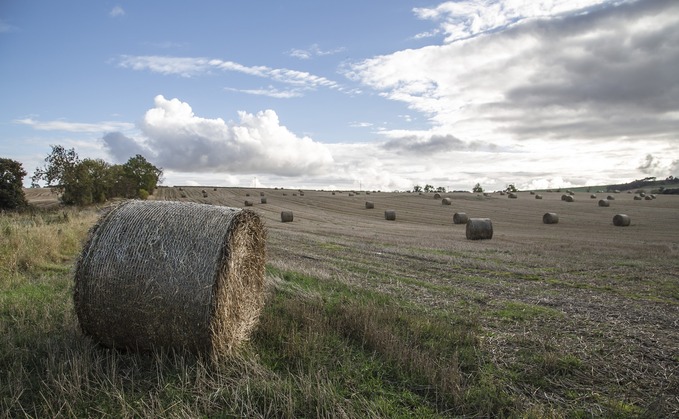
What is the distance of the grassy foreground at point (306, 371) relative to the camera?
4.62 meters

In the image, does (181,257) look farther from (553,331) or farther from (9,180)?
(9,180)

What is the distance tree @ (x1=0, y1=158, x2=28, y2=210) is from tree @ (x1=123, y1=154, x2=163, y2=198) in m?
15.5

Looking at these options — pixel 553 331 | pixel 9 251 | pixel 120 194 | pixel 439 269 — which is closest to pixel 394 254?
pixel 439 269

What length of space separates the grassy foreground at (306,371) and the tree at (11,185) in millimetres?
38203

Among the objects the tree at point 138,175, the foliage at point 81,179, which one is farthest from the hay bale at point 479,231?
the tree at point 138,175

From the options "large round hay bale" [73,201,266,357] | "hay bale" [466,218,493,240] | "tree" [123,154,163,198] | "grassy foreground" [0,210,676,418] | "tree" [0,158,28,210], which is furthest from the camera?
"tree" [123,154,163,198]

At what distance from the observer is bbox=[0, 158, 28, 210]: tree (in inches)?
1521

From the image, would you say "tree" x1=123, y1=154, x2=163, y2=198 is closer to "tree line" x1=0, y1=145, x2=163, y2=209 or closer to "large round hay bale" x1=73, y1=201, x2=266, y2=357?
"tree line" x1=0, y1=145, x2=163, y2=209

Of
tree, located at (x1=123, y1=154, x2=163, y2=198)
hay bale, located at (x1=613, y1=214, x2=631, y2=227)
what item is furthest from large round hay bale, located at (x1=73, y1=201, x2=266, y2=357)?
tree, located at (x1=123, y1=154, x2=163, y2=198)

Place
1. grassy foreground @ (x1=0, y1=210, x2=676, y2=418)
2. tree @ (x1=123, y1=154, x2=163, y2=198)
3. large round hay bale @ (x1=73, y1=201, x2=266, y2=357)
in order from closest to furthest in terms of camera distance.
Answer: grassy foreground @ (x1=0, y1=210, x2=676, y2=418)
large round hay bale @ (x1=73, y1=201, x2=266, y2=357)
tree @ (x1=123, y1=154, x2=163, y2=198)

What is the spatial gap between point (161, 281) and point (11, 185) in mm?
42545

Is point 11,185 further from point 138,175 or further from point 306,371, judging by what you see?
point 306,371

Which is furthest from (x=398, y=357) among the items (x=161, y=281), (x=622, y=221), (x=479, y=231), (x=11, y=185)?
(x=11, y=185)

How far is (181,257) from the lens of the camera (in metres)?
5.89
